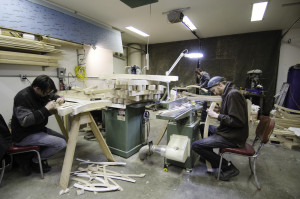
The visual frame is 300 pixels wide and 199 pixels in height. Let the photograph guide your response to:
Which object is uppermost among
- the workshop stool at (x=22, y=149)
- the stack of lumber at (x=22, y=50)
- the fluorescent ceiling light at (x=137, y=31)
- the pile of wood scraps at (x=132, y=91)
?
the fluorescent ceiling light at (x=137, y=31)

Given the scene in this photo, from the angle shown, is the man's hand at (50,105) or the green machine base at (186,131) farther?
the green machine base at (186,131)

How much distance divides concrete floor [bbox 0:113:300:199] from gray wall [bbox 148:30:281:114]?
3.59m

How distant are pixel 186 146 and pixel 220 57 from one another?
195 inches

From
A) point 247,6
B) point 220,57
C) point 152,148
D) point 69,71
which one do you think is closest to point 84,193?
point 152,148

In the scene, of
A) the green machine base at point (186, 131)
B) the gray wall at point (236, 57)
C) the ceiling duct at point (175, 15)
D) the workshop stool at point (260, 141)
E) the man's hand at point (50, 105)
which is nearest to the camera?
the workshop stool at point (260, 141)

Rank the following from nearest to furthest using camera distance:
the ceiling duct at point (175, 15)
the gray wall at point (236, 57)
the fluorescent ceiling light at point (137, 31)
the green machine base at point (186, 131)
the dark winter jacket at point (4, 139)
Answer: the dark winter jacket at point (4, 139) < the green machine base at point (186, 131) < the ceiling duct at point (175, 15) < the fluorescent ceiling light at point (137, 31) < the gray wall at point (236, 57)

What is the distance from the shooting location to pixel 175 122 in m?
2.27

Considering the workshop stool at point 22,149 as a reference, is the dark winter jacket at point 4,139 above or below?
above

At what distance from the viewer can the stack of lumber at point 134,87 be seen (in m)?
2.21

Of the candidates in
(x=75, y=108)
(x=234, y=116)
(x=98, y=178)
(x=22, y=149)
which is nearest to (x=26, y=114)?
(x=22, y=149)

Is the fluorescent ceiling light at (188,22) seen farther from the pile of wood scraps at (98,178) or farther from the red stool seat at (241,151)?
the pile of wood scraps at (98,178)

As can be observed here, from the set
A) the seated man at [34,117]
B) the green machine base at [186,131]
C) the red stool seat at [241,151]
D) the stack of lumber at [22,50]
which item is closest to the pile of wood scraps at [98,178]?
the seated man at [34,117]

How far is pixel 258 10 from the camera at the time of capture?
3717mm

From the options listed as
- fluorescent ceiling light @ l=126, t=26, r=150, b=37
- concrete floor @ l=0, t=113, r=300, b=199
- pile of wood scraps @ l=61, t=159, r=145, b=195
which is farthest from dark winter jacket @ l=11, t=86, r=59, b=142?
fluorescent ceiling light @ l=126, t=26, r=150, b=37
